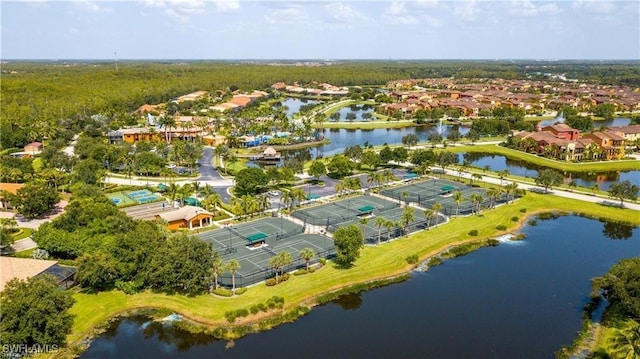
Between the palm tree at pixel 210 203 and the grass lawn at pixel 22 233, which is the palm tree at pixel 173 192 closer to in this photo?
the palm tree at pixel 210 203

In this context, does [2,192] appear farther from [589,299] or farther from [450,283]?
[589,299]

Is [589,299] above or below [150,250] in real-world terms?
below

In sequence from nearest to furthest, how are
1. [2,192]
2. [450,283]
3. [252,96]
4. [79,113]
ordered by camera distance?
[450,283]
[2,192]
[79,113]
[252,96]

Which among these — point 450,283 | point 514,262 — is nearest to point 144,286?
point 450,283

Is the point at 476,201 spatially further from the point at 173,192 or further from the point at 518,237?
the point at 173,192

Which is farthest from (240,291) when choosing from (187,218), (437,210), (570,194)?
(570,194)

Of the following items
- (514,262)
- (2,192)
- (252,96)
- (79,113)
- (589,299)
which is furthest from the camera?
(252,96)

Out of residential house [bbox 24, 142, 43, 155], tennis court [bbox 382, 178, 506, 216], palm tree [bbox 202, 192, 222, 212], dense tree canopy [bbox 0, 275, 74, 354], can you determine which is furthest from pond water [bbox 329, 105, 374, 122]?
dense tree canopy [bbox 0, 275, 74, 354]
